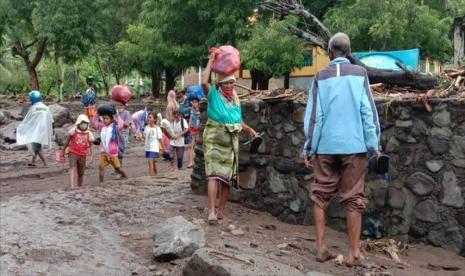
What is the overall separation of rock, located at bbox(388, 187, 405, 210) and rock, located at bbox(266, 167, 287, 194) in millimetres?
1205

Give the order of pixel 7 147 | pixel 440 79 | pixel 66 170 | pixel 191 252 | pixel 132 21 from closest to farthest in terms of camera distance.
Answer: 1. pixel 191 252
2. pixel 440 79
3. pixel 66 170
4. pixel 7 147
5. pixel 132 21

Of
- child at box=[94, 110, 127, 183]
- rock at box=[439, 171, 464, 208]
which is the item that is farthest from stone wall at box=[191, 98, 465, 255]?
child at box=[94, 110, 127, 183]

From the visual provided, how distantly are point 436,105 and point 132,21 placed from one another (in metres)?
22.5

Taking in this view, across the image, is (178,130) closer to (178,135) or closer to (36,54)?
(178,135)

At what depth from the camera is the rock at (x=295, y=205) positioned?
627 cm

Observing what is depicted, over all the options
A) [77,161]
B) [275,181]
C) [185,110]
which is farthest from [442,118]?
[185,110]

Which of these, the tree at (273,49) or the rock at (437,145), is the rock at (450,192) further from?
the tree at (273,49)

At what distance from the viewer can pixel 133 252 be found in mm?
5305

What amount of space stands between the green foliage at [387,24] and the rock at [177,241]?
11.5 meters

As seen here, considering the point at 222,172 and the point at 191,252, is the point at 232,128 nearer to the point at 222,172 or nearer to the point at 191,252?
the point at 222,172

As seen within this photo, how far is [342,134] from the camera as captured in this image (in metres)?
4.41

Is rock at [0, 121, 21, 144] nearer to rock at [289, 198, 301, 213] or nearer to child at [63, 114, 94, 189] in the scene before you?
child at [63, 114, 94, 189]

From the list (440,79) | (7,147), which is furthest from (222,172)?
(7,147)

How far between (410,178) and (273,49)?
36.9 ft
